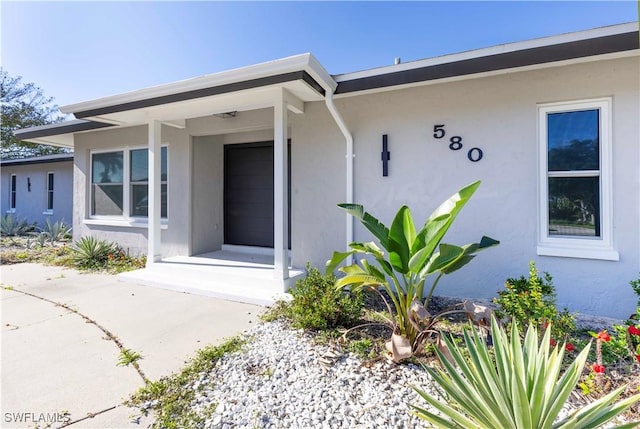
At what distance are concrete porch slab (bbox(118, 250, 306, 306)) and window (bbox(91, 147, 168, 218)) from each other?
5.84 feet

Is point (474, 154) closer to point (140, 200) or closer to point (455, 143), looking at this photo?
point (455, 143)

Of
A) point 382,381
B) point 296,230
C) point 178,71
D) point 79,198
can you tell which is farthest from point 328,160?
point 79,198

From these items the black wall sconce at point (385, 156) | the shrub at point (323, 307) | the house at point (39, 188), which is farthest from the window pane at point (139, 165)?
the house at point (39, 188)

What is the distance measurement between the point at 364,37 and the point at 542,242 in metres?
6.15

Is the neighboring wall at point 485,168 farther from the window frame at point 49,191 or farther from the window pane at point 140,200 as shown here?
the window frame at point 49,191

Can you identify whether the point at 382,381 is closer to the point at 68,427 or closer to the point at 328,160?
the point at 68,427

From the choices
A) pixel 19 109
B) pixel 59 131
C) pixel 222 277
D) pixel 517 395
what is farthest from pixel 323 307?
pixel 19 109

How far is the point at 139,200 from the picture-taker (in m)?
7.52

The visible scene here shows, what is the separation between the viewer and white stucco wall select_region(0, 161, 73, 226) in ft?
41.3

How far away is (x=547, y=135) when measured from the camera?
4.04 meters

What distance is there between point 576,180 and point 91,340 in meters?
6.23

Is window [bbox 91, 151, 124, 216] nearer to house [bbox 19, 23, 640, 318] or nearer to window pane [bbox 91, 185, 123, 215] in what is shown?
window pane [bbox 91, 185, 123, 215]

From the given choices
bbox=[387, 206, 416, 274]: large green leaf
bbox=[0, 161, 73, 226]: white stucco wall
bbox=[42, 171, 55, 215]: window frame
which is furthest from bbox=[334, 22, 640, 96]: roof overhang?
bbox=[42, 171, 55, 215]: window frame

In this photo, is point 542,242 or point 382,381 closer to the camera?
point 382,381
